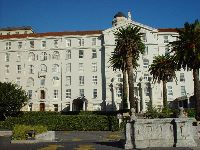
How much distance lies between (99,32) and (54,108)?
2145cm

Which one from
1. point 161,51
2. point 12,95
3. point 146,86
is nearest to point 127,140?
point 12,95

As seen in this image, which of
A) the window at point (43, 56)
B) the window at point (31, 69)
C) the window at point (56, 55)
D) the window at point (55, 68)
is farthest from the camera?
the window at point (31, 69)

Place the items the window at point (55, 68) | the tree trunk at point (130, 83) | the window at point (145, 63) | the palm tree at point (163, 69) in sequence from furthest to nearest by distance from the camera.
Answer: the window at point (55, 68), the window at point (145, 63), the palm tree at point (163, 69), the tree trunk at point (130, 83)

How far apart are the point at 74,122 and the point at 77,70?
109 feet

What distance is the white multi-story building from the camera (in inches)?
3046

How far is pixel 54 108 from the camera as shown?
260ft

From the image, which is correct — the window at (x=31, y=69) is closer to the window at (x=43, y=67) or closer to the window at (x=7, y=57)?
the window at (x=43, y=67)

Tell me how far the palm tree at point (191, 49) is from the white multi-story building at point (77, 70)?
88.7 ft

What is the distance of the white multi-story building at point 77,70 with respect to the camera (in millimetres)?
77375

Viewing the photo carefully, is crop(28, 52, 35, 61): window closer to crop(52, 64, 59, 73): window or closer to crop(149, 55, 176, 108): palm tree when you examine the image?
crop(52, 64, 59, 73): window

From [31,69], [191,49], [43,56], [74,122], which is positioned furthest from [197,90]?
[31,69]

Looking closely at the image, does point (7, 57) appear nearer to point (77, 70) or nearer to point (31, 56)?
point (31, 56)

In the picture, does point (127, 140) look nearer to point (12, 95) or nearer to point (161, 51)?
point (12, 95)

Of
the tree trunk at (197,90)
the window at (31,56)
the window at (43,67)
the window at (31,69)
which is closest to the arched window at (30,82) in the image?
the window at (31,69)
